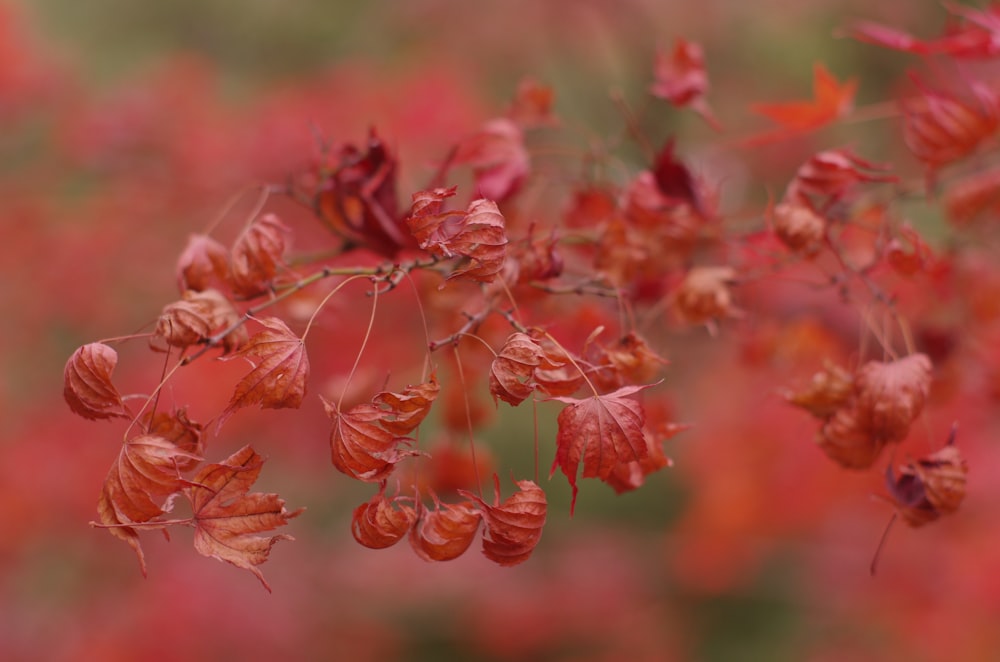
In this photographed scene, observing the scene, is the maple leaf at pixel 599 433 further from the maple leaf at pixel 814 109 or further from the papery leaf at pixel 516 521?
the maple leaf at pixel 814 109

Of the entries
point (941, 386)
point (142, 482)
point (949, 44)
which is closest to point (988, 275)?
point (941, 386)

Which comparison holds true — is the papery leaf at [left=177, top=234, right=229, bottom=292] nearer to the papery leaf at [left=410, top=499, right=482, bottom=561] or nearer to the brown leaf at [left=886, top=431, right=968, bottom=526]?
the papery leaf at [left=410, top=499, right=482, bottom=561]

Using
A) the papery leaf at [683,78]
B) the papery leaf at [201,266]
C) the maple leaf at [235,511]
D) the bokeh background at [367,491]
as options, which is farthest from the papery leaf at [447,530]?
the bokeh background at [367,491]

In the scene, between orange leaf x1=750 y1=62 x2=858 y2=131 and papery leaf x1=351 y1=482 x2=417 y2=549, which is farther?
orange leaf x1=750 y1=62 x2=858 y2=131

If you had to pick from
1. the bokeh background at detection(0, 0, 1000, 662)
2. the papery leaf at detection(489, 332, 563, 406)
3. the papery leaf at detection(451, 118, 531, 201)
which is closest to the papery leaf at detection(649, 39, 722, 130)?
the papery leaf at detection(451, 118, 531, 201)

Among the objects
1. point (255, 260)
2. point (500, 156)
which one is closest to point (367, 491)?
point (500, 156)

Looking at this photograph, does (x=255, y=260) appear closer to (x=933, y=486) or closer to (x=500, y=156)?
(x=500, y=156)

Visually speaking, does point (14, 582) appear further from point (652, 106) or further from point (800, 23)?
point (800, 23)
